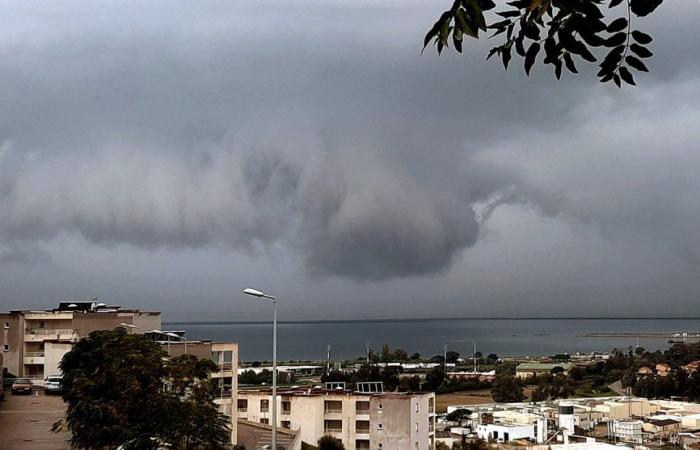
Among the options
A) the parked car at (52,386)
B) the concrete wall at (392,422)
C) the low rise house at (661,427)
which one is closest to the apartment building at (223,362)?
the parked car at (52,386)

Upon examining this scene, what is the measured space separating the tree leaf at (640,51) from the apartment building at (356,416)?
4703cm

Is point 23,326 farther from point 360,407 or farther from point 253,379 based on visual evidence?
point 253,379

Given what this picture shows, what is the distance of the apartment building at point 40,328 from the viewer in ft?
155

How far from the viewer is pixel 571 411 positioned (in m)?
75.6

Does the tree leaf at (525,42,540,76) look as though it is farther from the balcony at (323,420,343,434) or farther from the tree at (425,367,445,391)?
the tree at (425,367,445,391)

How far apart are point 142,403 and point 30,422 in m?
11.0

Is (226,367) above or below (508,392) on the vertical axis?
above

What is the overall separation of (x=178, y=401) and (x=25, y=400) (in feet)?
63.7

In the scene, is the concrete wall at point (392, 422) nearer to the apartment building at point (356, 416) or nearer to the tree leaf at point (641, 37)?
the apartment building at point (356, 416)

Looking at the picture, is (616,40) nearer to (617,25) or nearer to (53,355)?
(617,25)

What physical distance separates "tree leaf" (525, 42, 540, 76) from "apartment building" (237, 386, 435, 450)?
47001 mm

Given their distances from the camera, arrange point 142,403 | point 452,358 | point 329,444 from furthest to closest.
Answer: point 452,358, point 329,444, point 142,403

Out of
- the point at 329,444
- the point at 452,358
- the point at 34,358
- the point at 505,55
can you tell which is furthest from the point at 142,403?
the point at 452,358

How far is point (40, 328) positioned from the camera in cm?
4909
